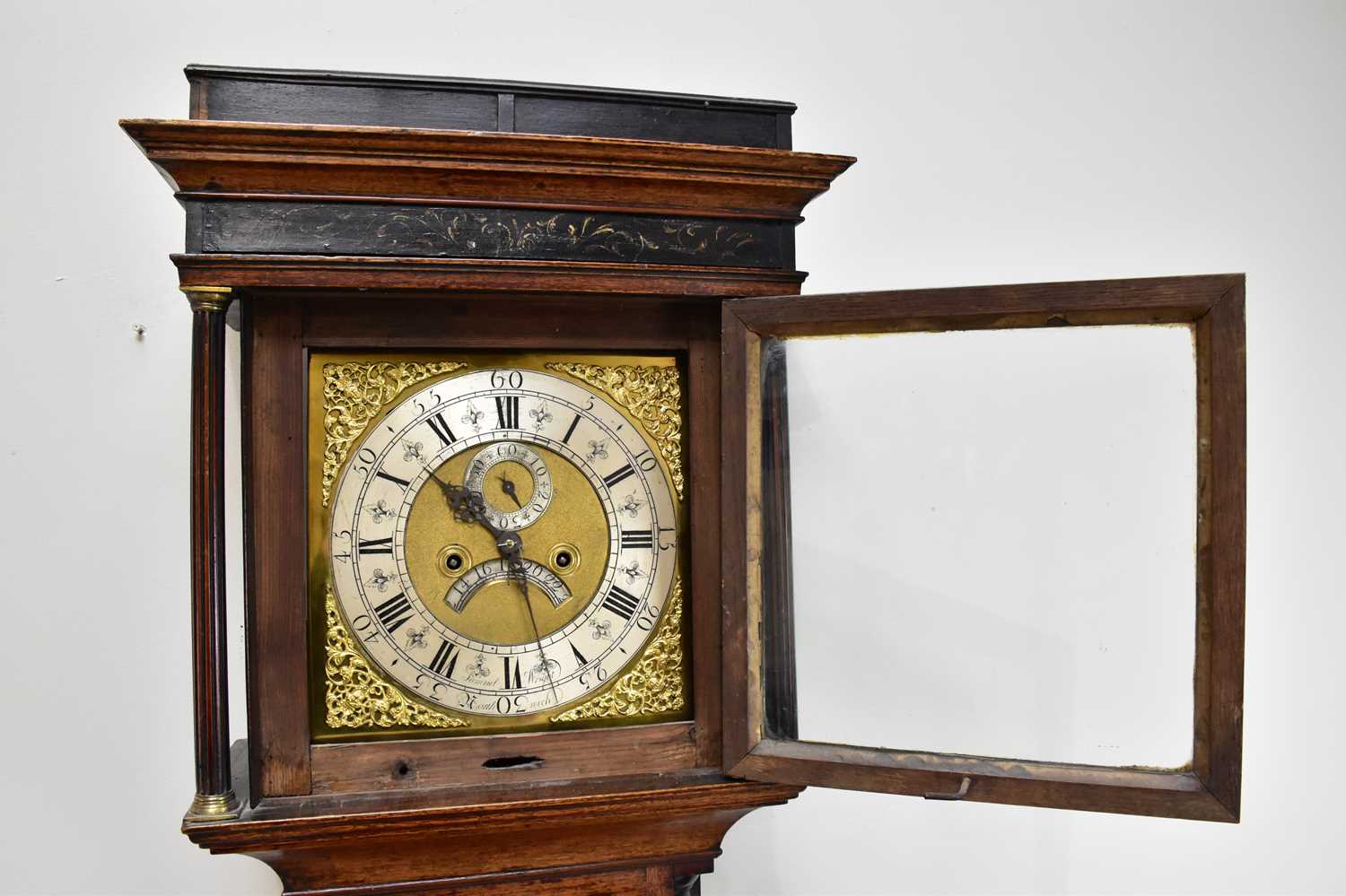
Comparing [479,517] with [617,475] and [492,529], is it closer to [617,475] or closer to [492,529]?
[492,529]

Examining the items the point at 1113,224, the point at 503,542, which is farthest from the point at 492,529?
the point at 1113,224

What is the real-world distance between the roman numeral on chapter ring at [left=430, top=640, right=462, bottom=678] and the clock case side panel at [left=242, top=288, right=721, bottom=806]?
79mm

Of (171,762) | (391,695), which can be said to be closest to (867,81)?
(391,695)

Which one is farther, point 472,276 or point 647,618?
point 647,618

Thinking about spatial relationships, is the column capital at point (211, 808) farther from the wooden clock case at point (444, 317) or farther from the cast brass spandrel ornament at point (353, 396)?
the cast brass spandrel ornament at point (353, 396)

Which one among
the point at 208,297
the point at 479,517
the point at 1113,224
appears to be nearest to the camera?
Answer: the point at 208,297

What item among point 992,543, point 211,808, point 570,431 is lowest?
point 211,808

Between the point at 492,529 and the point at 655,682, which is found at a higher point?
the point at 492,529

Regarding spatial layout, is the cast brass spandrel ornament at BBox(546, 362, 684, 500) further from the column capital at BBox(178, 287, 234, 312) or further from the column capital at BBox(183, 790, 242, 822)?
the column capital at BBox(183, 790, 242, 822)

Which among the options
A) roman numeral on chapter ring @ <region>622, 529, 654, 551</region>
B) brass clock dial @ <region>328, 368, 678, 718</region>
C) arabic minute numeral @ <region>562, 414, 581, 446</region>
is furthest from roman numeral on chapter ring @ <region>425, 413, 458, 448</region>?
roman numeral on chapter ring @ <region>622, 529, 654, 551</region>

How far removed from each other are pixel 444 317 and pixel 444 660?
0.39 m

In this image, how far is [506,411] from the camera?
122 centimetres

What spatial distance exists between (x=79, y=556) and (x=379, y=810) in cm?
64

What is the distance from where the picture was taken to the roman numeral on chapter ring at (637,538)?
124 centimetres
